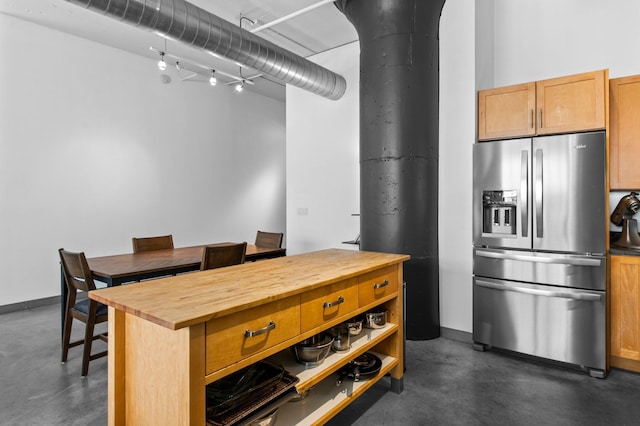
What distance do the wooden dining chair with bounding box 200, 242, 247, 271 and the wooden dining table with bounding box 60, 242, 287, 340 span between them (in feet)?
0.53

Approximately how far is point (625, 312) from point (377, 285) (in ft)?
6.54

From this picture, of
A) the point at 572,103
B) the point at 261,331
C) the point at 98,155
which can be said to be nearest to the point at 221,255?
the point at 261,331

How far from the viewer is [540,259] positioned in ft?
9.30

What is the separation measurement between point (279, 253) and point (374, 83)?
212 centimetres

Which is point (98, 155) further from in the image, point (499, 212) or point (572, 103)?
point (572, 103)

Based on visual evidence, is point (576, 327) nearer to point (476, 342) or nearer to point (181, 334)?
point (476, 342)

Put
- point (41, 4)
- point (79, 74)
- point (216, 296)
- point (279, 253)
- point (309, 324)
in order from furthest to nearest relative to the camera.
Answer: point (79, 74) → point (279, 253) → point (41, 4) → point (309, 324) → point (216, 296)

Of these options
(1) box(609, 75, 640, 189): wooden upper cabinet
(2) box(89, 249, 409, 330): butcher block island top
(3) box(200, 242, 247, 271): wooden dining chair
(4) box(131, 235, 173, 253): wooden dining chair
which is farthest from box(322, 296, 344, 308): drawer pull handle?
(4) box(131, 235, 173, 253): wooden dining chair

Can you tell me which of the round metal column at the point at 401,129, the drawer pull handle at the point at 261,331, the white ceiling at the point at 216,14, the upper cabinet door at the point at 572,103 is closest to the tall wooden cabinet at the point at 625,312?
the upper cabinet door at the point at 572,103

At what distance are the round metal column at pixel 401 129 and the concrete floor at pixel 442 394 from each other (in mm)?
822

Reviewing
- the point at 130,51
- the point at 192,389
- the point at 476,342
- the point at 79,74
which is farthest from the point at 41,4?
the point at 476,342

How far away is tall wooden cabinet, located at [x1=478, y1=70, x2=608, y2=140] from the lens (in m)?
2.71

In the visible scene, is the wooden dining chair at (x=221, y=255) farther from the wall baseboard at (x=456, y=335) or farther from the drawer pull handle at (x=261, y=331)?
the wall baseboard at (x=456, y=335)

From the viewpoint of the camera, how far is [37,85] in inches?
171
